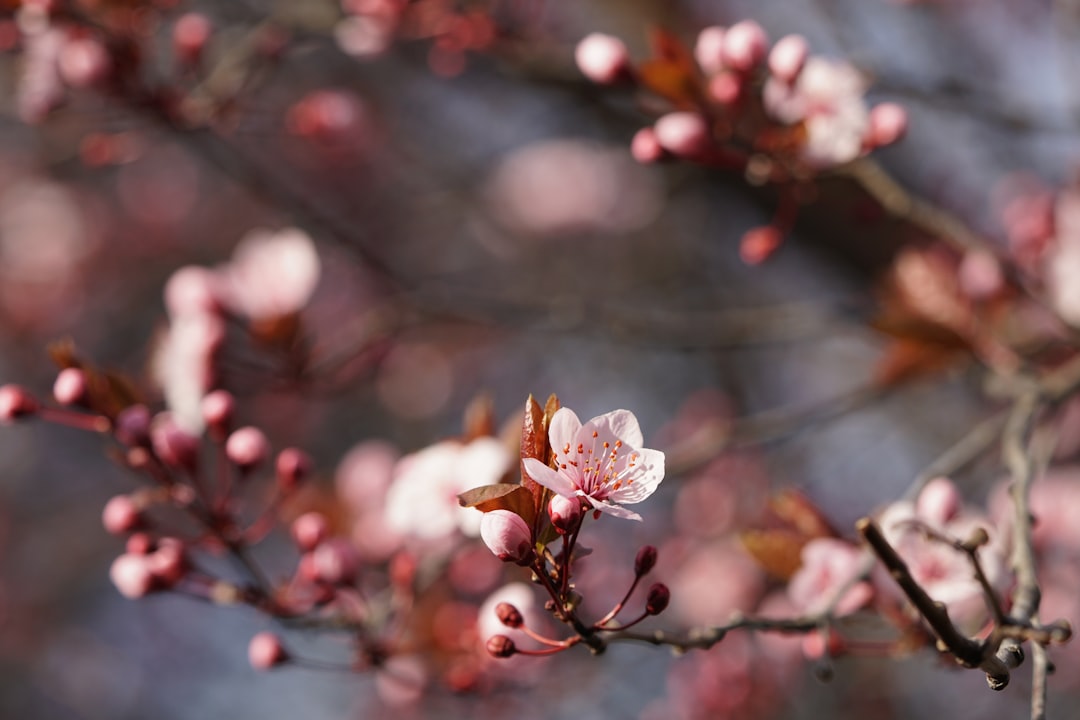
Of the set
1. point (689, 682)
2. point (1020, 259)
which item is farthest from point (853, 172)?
point (689, 682)

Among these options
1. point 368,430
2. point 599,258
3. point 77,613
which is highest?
point 599,258

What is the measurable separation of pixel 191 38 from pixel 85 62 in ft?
0.76

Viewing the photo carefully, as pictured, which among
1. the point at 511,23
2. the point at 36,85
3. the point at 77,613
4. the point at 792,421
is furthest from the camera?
the point at 77,613

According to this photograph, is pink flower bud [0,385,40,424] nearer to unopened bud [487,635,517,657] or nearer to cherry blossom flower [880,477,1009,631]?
unopened bud [487,635,517,657]

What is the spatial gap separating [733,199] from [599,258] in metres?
2.14

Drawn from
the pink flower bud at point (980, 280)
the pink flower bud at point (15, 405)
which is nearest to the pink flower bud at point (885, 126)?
the pink flower bud at point (980, 280)

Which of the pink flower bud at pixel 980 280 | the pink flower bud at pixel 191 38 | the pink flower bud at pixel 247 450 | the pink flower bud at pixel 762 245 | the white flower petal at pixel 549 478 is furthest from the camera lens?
the pink flower bud at pixel 191 38

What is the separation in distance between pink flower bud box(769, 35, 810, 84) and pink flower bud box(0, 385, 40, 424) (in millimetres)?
1297

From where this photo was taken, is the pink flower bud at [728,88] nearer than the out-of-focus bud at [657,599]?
No

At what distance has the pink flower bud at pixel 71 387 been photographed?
145 centimetres

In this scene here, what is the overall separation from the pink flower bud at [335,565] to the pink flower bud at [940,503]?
0.84 meters

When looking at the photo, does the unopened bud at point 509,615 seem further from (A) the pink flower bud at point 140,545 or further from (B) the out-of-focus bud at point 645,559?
(A) the pink flower bud at point 140,545

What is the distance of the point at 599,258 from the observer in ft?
18.1

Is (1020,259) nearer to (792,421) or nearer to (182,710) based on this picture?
(792,421)
